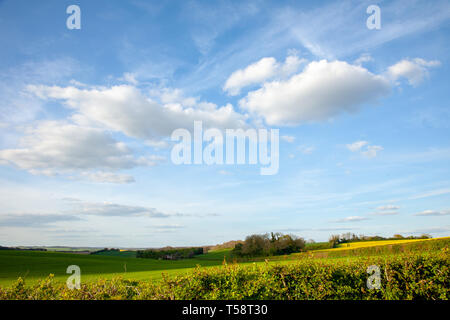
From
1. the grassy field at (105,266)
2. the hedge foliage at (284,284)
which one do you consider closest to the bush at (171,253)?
the grassy field at (105,266)

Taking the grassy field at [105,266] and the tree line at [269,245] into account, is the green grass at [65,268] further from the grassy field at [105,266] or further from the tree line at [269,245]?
the tree line at [269,245]

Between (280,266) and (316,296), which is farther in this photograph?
(280,266)

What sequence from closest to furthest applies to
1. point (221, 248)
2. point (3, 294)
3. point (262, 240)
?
point (3, 294)
point (262, 240)
point (221, 248)

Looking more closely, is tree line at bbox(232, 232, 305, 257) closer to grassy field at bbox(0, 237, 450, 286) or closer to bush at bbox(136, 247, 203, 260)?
grassy field at bbox(0, 237, 450, 286)

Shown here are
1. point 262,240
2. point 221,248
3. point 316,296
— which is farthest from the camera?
point 221,248

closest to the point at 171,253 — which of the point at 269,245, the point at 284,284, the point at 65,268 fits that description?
the point at 269,245

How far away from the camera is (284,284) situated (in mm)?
8211

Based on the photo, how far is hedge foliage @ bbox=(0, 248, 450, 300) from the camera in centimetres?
756

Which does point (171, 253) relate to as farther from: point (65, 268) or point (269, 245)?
point (65, 268)
